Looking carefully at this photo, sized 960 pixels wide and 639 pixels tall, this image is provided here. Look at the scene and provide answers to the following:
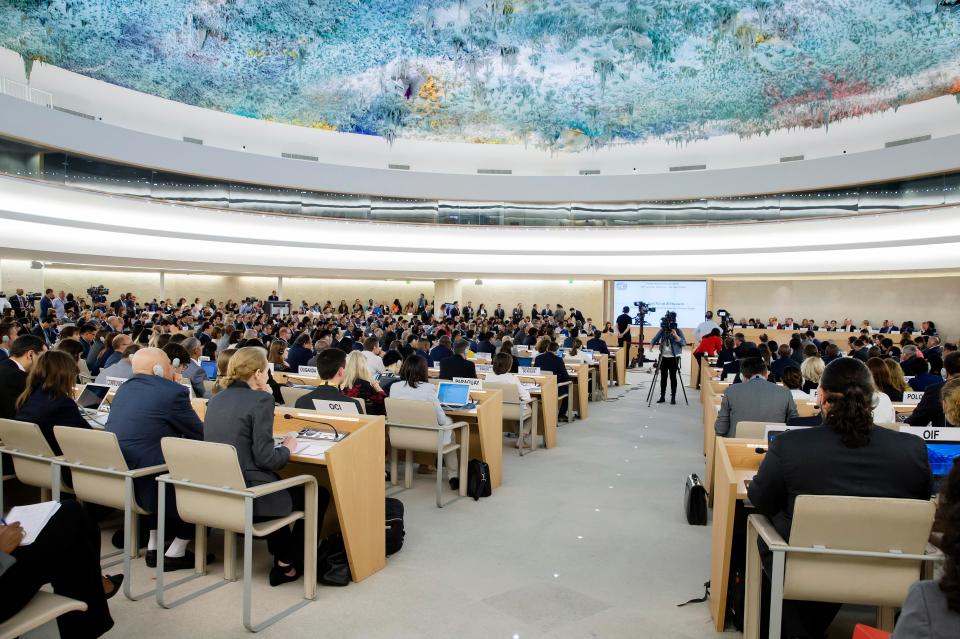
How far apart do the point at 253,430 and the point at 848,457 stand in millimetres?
3059

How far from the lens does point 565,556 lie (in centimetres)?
467

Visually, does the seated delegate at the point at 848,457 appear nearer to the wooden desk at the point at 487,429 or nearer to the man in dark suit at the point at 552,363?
the wooden desk at the point at 487,429

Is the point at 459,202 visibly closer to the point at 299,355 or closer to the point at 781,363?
the point at 299,355

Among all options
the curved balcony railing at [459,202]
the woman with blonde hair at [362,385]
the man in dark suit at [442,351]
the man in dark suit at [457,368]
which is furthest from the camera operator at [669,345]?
the curved balcony railing at [459,202]

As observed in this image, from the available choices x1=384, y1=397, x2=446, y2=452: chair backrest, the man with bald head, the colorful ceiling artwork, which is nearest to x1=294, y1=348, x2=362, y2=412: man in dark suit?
x1=384, y1=397, x2=446, y2=452: chair backrest

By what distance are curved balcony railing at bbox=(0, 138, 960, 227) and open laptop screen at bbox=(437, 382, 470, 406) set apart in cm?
1419

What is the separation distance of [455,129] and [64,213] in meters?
12.0

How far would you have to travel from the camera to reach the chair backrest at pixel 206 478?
350cm

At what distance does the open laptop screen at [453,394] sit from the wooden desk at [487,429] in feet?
0.34

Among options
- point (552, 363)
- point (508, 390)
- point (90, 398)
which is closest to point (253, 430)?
point (90, 398)

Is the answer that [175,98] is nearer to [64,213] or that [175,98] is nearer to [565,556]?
Result: [64,213]

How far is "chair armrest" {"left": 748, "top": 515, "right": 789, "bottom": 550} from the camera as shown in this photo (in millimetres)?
2807

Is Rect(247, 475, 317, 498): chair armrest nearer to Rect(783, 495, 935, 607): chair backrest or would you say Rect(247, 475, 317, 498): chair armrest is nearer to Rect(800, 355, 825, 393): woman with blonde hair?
Rect(783, 495, 935, 607): chair backrest

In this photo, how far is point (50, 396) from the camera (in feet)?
14.1
